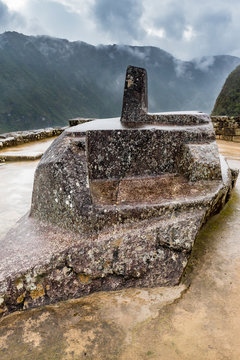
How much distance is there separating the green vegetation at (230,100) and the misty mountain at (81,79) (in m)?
66.1

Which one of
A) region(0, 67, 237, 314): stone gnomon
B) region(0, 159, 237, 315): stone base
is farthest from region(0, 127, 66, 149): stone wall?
region(0, 159, 237, 315): stone base

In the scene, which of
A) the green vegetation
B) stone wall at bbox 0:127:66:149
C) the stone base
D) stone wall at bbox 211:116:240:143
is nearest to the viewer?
the stone base

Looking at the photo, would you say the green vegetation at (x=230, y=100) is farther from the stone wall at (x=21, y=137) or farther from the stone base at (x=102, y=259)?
the stone base at (x=102, y=259)

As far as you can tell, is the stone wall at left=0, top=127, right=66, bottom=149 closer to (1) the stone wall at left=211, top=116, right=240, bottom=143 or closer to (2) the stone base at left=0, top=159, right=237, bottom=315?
(1) the stone wall at left=211, top=116, right=240, bottom=143

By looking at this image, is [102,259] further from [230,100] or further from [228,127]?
[230,100]

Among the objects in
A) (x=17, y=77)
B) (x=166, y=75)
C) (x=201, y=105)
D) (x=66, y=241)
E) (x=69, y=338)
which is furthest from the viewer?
(x=166, y=75)

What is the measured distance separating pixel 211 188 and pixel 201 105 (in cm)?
15044

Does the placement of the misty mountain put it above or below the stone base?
above

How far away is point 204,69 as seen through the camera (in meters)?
186

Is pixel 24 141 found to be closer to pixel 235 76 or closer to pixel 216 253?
pixel 216 253

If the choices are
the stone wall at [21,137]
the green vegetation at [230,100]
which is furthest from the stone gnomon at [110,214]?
the green vegetation at [230,100]

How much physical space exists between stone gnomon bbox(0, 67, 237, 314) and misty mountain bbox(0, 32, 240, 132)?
82.4m

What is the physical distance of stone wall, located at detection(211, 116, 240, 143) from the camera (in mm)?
11198

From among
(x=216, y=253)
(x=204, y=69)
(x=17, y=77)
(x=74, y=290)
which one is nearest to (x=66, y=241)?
(x=74, y=290)
